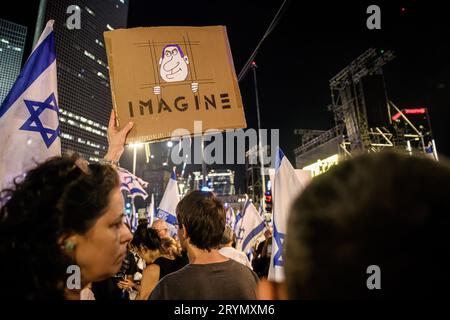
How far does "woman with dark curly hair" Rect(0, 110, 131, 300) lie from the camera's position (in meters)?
1.23

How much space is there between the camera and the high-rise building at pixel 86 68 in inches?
1634

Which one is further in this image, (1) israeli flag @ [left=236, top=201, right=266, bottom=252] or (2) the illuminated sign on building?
(2) the illuminated sign on building

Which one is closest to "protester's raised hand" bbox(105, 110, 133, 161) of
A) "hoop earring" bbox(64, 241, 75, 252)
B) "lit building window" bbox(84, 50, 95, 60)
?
"hoop earring" bbox(64, 241, 75, 252)

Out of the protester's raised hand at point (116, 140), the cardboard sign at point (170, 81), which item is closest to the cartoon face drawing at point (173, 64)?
the cardboard sign at point (170, 81)

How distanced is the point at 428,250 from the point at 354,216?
16 cm

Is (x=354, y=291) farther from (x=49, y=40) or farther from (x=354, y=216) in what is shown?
(x=49, y=40)

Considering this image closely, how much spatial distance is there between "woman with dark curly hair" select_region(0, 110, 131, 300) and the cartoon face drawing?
1450 mm

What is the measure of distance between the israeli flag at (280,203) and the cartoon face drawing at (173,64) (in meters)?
1.99

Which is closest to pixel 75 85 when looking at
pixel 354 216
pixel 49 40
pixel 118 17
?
pixel 118 17

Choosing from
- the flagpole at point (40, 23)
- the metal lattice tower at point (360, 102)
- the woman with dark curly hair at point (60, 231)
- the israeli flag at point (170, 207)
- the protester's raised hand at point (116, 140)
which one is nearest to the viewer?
the woman with dark curly hair at point (60, 231)

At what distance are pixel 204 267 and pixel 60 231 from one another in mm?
1225

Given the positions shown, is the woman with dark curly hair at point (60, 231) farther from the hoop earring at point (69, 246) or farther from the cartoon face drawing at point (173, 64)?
the cartoon face drawing at point (173, 64)

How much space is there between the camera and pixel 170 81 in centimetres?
274

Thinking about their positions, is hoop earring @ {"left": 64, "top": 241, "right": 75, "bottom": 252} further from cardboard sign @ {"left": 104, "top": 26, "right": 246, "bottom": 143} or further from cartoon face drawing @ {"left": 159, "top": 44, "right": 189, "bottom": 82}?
cartoon face drawing @ {"left": 159, "top": 44, "right": 189, "bottom": 82}
